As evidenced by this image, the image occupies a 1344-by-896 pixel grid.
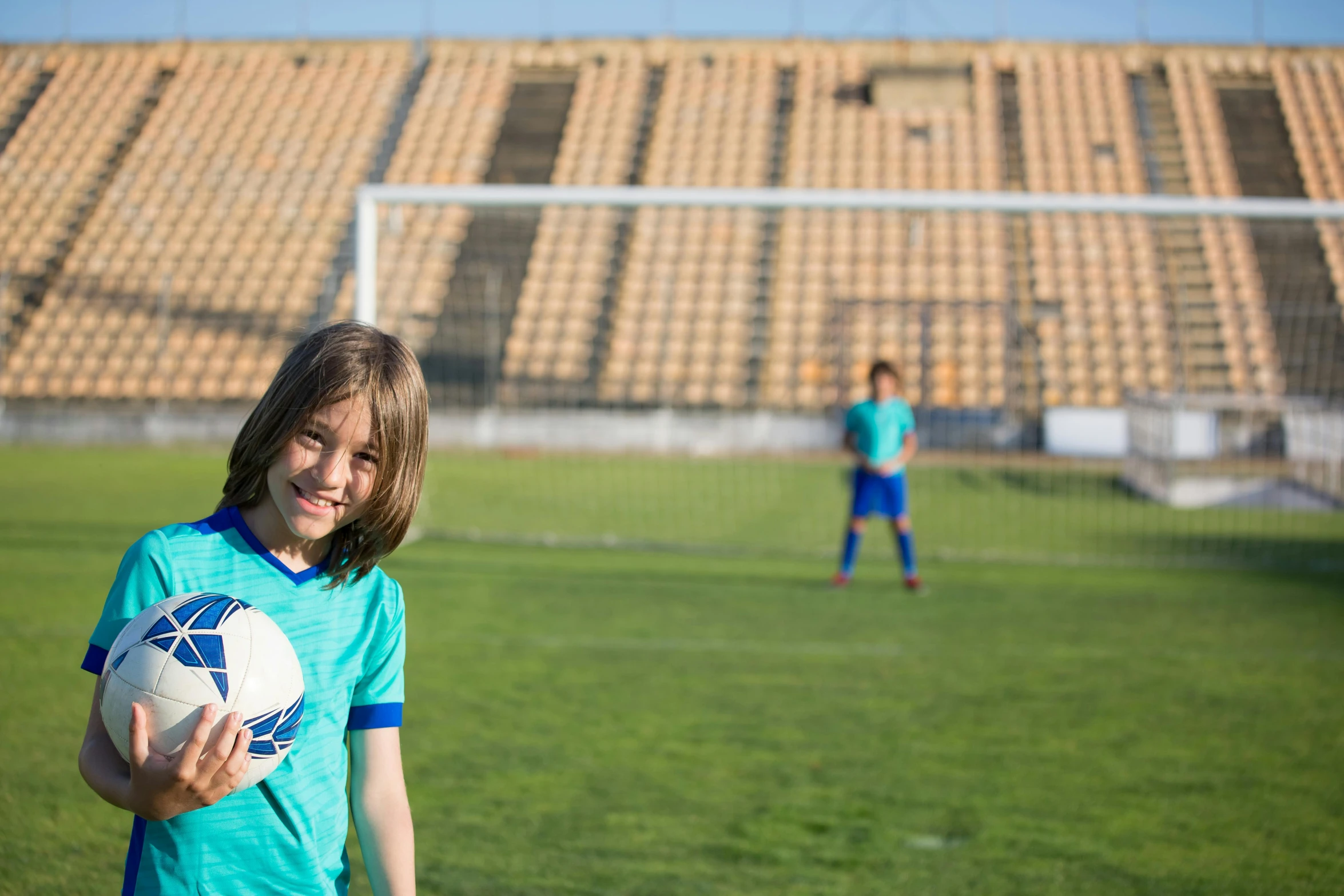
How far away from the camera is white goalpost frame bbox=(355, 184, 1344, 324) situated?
30.6 feet

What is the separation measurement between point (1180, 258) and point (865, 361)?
5933 millimetres

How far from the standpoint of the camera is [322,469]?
60.6 inches

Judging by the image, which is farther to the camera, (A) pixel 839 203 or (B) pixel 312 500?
(A) pixel 839 203

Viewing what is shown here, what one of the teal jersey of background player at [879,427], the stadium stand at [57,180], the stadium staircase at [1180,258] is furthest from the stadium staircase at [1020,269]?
the stadium stand at [57,180]

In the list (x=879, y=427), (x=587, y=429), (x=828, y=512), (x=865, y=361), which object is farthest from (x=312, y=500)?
(x=865, y=361)

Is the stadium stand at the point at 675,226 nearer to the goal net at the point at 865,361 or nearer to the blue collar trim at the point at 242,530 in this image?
the goal net at the point at 865,361

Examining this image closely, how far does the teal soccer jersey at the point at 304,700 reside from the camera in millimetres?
1513

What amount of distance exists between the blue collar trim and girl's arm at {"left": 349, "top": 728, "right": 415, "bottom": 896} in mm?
264

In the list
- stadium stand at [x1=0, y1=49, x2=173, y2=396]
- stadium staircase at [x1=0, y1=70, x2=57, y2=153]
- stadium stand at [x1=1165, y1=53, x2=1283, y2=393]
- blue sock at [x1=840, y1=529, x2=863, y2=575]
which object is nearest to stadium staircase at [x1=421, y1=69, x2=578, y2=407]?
stadium stand at [x1=0, y1=49, x2=173, y2=396]

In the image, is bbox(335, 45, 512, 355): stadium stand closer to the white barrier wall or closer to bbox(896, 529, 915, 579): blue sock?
the white barrier wall

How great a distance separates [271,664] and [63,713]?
3.86 m

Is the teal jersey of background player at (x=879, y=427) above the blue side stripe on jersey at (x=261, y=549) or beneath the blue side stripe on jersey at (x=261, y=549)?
above

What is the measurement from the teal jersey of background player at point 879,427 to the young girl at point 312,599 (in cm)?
656

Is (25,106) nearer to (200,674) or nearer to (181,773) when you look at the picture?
(200,674)
